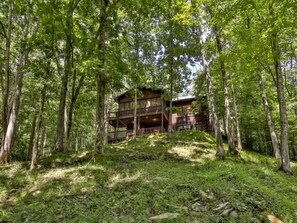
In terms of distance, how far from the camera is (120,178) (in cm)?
717

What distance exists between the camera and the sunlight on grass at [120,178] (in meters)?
6.66

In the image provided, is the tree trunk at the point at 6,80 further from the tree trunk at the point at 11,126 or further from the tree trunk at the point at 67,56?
the tree trunk at the point at 67,56

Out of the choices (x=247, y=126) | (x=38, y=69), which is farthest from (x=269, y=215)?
(x=247, y=126)

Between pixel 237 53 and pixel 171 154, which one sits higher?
pixel 237 53

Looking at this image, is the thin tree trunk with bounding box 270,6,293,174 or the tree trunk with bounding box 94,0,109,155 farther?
the tree trunk with bounding box 94,0,109,155

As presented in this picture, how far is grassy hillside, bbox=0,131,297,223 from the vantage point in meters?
4.55

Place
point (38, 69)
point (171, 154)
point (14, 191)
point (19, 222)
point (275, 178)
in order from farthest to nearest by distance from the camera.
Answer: point (171, 154), point (38, 69), point (275, 178), point (14, 191), point (19, 222)

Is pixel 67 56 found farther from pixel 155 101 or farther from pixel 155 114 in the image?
pixel 155 101

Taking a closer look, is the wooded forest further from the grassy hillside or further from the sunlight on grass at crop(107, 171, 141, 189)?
the sunlight on grass at crop(107, 171, 141, 189)

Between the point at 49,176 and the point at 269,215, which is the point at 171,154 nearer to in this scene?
the point at 49,176

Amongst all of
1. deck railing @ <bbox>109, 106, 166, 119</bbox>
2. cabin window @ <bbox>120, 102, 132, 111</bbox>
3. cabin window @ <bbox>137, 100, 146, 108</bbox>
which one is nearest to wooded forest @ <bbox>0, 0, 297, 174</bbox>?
deck railing @ <bbox>109, 106, 166, 119</bbox>

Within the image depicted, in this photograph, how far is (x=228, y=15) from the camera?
892 centimetres

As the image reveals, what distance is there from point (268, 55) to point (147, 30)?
35.6ft

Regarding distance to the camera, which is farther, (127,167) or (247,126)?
(247,126)
